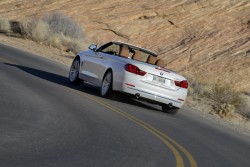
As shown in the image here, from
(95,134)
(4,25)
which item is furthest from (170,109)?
(4,25)

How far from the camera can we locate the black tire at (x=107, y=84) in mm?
16969

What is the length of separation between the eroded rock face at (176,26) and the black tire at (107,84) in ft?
63.9

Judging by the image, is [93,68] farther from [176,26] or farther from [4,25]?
[176,26]

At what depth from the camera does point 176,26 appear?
46.0m

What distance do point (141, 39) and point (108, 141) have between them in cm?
3496

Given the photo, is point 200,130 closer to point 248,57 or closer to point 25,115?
point 25,115

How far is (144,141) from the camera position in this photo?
1124cm

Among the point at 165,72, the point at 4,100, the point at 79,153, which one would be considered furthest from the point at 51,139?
the point at 165,72

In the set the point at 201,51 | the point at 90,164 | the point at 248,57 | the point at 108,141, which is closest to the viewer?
the point at 90,164

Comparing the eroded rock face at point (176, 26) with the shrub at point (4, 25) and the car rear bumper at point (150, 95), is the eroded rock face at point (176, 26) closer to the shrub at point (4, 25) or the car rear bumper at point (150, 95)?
the shrub at point (4, 25)

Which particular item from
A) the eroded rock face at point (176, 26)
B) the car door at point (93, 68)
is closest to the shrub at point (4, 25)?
the eroded rock face at point (176, 26)

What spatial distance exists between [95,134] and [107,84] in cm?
633

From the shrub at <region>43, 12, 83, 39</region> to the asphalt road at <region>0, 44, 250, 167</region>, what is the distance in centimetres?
2571

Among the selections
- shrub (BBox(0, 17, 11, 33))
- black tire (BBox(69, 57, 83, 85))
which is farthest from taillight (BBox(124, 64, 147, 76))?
shrub (BBox(0, 17, 11, 33))
